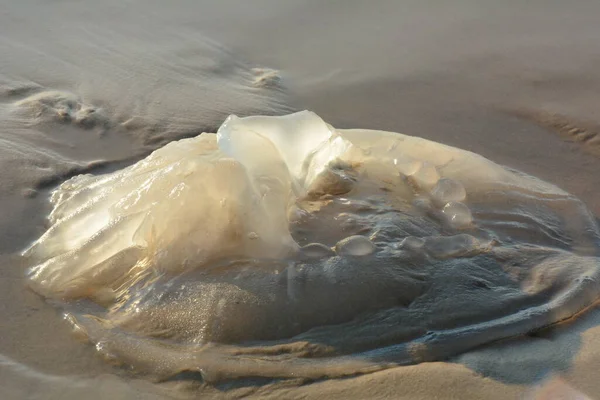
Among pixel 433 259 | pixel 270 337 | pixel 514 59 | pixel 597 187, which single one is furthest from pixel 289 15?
pixel 270 337

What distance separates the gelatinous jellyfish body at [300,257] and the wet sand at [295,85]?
117mm

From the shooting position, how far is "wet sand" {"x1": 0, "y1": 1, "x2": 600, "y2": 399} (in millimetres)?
2252

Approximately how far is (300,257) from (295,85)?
1.83 m

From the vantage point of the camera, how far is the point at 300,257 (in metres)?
2.44

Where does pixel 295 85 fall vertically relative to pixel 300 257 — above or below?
above

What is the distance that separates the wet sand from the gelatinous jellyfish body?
0.12 meters

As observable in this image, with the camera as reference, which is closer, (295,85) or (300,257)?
(300,257)

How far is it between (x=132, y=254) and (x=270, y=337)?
1.94 feet

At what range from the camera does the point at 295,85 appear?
4066 mm

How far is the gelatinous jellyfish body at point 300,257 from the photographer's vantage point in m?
2.17

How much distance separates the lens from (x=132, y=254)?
2453 millimetres

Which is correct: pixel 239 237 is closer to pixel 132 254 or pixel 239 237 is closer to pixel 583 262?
pixel 132 254

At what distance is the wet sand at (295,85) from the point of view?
2252 mm

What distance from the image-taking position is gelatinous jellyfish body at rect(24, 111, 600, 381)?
217cm
